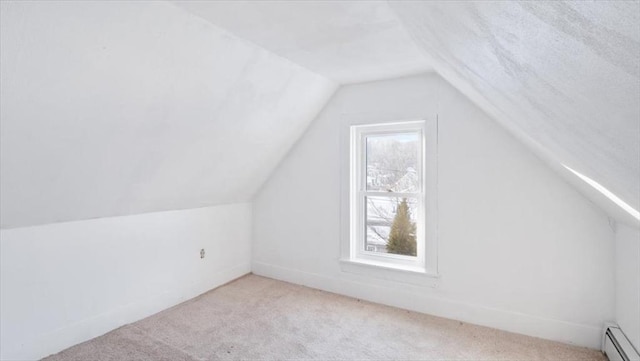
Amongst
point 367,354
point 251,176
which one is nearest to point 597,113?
point 367,354

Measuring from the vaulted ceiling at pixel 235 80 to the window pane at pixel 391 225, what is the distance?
1.15 meters

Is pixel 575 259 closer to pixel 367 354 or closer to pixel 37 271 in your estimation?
pixel 367 354

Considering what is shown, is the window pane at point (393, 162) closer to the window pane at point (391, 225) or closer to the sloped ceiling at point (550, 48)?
the window pane at point (391, 225)

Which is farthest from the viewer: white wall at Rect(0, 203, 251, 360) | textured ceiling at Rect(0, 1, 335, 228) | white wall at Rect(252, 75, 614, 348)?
white wall at Rect(252, 75, 614, 348)

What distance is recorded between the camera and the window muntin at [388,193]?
10.0ft

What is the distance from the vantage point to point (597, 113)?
0.64 m

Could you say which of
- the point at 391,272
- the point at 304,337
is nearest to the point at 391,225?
the point at 391,272

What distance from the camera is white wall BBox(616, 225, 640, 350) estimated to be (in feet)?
6.26

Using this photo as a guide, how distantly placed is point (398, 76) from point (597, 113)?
8.00ft

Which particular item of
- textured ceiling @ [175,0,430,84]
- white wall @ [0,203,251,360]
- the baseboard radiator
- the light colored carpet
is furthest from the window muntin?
white wall @ [0,203,251,360]

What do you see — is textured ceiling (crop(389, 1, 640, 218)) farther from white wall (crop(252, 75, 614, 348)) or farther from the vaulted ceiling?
white wall (crop(252, 75, 614, 348))

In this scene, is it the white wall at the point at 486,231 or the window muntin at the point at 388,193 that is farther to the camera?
the window muntin at the point at 388,193

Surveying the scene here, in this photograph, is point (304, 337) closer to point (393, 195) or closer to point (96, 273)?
point (393, 195)

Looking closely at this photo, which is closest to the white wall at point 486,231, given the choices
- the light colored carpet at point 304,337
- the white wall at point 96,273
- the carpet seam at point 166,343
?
Result: the light colored carpet at point 304,337
